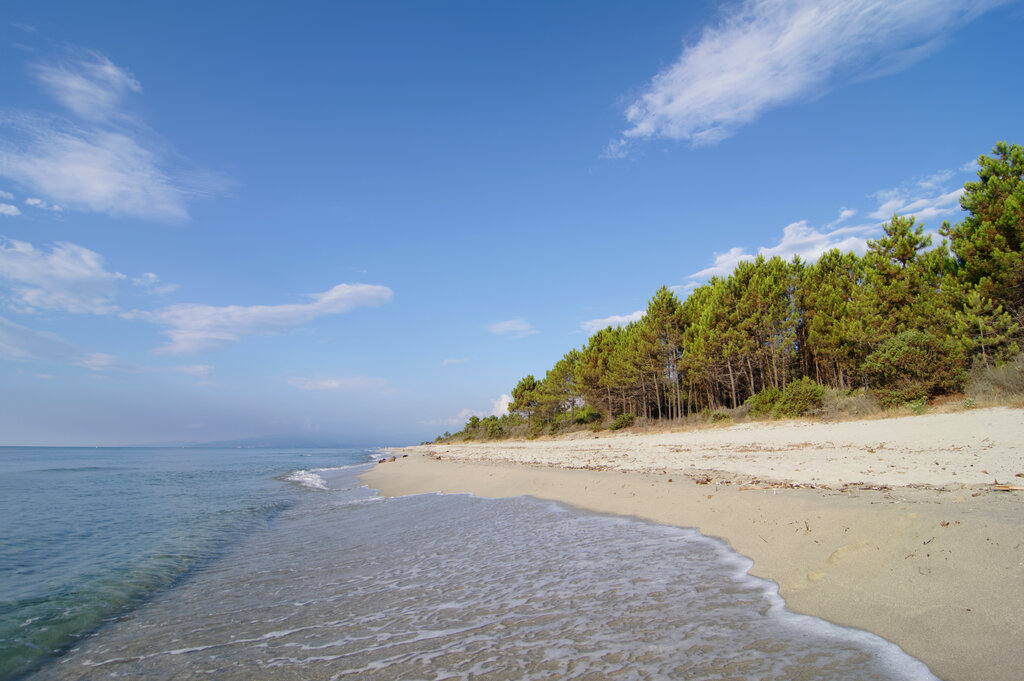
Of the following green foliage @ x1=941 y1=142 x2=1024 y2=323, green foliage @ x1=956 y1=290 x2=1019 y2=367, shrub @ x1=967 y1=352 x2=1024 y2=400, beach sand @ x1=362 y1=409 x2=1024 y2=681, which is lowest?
beach sand @ x1=362 y1=409 x2=1024 y2=681

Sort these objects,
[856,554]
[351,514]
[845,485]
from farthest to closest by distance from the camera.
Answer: [351,514], [845,485], [856,554]

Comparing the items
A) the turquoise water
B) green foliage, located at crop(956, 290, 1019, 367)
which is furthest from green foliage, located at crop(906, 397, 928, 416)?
the turquoise water

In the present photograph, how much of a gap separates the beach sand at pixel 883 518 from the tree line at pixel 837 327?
9.10 m

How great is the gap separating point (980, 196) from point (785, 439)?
58.6ft

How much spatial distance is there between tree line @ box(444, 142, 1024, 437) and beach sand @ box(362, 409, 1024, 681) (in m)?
9.10

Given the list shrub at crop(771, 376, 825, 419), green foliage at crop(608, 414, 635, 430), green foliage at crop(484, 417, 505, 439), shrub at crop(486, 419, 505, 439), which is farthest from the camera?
green foliage at crop(484, 417, 505, 439)

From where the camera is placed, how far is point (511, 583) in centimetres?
553

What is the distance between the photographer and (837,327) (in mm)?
30906

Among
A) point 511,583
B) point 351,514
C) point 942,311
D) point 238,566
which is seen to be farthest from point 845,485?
point 942,311

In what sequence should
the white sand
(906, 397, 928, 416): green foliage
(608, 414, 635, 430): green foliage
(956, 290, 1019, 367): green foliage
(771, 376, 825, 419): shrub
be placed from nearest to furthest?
the white sand < (906, 397, 928, 416): green foliage < (956, 290, 1019, 367): green foliage < (771, 376, 825, 419): shrub < (608, 414, 635, 430): green foliage

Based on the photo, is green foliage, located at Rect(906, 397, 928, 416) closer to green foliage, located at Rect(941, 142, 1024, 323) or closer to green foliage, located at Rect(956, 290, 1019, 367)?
green foliage, located at Rect(956, 290, 1019, 367)

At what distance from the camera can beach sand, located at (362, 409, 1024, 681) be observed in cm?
350

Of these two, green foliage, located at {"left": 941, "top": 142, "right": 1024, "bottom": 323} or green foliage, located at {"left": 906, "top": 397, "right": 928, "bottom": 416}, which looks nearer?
green foliage, located at {"left": 906, "top": 397, "right": 928, "bottom": 416}

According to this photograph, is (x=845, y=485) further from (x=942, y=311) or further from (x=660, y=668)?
(x=942, y=311)
